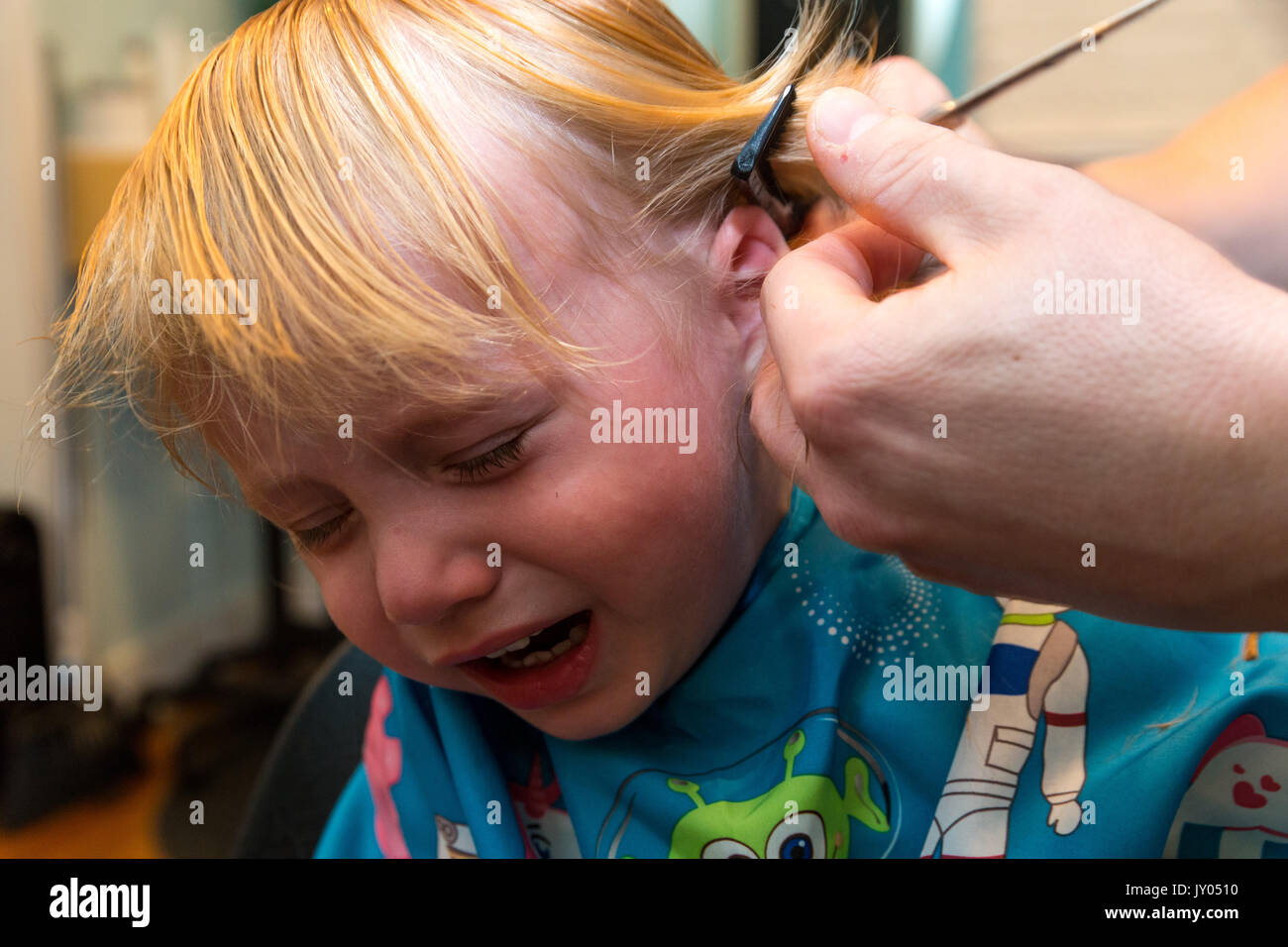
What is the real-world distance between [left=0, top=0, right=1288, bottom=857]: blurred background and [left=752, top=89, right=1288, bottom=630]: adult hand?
2.48 feet

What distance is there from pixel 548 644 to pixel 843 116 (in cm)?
36

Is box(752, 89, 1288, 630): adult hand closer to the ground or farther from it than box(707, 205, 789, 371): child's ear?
closer to the ground

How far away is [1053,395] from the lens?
0.42 m

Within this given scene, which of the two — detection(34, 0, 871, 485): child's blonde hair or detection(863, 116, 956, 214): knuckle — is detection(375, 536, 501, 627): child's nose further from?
detection(863, 116, 956, 214): knuckle

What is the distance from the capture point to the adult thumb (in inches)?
17.5

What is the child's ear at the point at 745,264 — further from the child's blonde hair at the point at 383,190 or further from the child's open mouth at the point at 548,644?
the child's open mouth at the point at 548,644

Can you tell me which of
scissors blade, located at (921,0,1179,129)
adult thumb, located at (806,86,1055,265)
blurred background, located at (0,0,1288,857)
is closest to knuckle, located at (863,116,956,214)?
adult thumb, located at (806,86,1055,265)

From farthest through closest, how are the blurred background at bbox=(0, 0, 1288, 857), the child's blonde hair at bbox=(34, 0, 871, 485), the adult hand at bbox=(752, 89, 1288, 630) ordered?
the blurred background at bbox=(0, 0, 1288, 857)
the child's blonde hair at bbox=(34, 0, 871, 485)
the adult hand at bbox=(752, 89, 1288, 630)

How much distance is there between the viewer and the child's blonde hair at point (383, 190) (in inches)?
20.2

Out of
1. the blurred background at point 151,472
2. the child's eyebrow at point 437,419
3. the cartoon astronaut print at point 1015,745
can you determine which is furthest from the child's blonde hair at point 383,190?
the blurred background at point 151,472

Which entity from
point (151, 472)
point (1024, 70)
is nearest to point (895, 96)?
point (1024, 70)

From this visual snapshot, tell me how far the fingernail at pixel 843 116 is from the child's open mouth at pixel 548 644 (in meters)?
0.32
